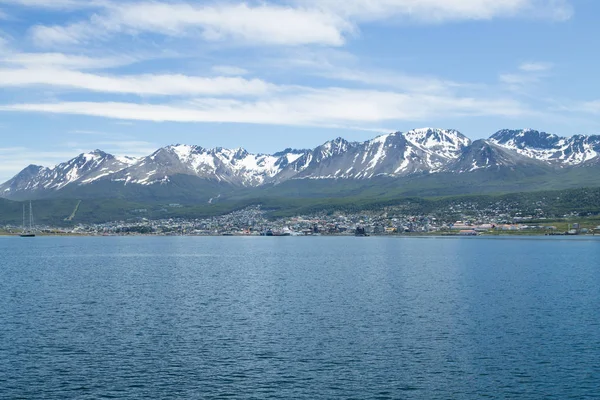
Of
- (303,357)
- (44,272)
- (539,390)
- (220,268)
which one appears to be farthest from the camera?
(220,268)

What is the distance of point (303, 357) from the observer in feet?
144

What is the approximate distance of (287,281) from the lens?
295ft

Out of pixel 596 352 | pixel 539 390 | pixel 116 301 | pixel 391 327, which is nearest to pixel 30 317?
pixel 116 301

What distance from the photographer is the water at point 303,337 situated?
3756 cm

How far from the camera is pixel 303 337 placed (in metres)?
50.2

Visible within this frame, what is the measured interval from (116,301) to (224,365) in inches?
1262

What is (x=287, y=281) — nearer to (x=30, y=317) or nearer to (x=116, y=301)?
(x=116, y=301)

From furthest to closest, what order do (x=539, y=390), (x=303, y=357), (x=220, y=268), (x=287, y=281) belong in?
(x=220, y=268) < (x=287, y=281) < (x=303, y=357) < (x=539, y=390)

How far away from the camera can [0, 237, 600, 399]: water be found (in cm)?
3756

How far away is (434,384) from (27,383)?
82.3 feet

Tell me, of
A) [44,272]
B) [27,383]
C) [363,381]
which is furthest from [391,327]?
[44,272]

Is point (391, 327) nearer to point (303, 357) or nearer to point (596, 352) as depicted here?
point (303, 357)

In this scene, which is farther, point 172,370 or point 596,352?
point 596,352

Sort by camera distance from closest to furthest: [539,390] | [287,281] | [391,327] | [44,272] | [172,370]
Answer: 1. [539,390]
2. [172,370]
3. [391,327]
4. [287,281]
5. [44,272]
